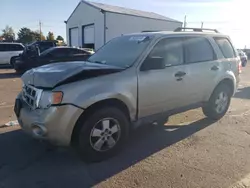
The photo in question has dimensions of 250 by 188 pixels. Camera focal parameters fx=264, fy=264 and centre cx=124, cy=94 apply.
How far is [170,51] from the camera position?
4.59m

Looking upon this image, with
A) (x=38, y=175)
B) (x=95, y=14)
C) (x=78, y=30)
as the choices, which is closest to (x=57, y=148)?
(x=38, y=175)

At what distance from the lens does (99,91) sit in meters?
3.58

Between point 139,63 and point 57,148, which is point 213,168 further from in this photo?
point 57,148

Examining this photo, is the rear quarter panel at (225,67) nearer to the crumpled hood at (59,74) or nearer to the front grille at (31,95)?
the crumpled hood at (59,74)

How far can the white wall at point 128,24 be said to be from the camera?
98.5ft

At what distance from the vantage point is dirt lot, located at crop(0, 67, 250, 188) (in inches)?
129

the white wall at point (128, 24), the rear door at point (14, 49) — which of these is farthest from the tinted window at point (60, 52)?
the white wall at point (128, 24)

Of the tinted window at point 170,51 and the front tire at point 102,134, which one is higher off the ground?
the tinted window at point 170,51

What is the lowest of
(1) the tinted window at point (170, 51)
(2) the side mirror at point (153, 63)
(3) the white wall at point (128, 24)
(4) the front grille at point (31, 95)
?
(4) the front grille at point (31, 95)

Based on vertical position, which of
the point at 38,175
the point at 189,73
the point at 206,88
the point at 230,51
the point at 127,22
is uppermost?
the point at 127,22

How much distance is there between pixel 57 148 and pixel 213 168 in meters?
2.37

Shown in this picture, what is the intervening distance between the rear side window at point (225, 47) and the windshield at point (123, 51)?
6.26 ft

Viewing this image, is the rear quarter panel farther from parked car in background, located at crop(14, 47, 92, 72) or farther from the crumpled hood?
parked car in background, located at crop(14, 47, 92, 72)

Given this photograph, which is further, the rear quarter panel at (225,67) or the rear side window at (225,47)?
the rear side window at (225,47)
